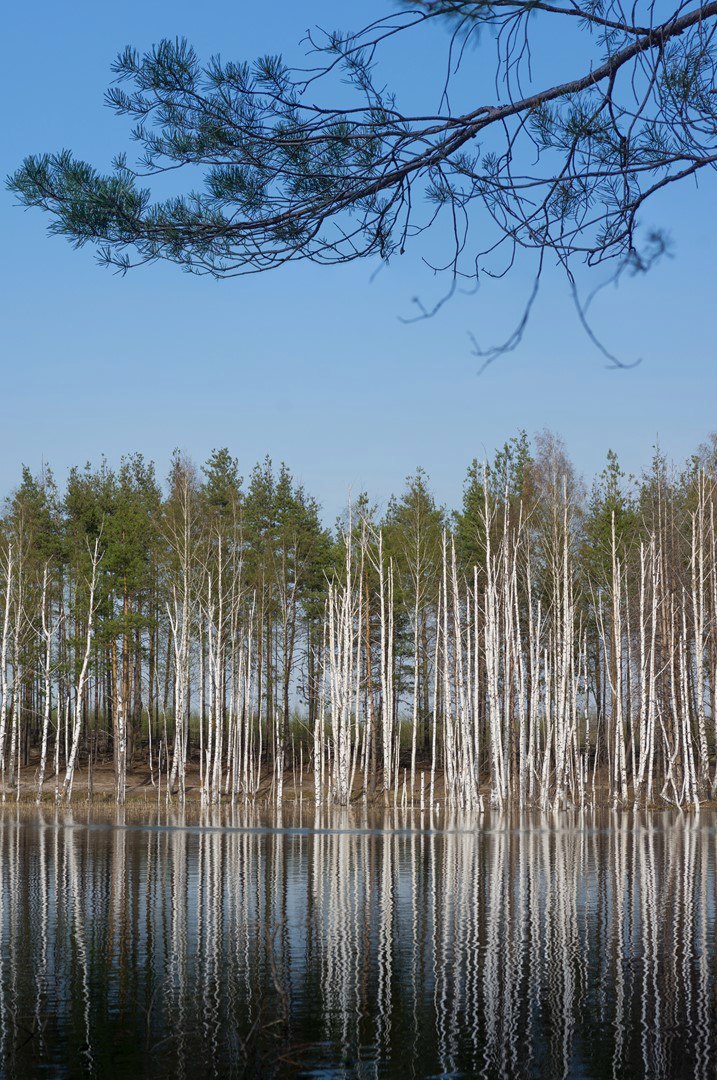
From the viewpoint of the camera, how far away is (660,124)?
5648mm

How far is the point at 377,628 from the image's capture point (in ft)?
134

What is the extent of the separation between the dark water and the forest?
11857 millimetres

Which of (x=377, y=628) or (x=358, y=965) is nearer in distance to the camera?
(x=358, y=965)

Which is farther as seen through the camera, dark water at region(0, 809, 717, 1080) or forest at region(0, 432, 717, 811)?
forest at region(0, 432, 717, 811)

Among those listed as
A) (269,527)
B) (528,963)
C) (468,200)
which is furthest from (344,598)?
(468,200)

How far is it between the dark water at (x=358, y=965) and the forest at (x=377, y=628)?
38.9 feet

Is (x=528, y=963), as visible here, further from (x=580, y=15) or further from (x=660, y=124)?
(x=580, y=15)

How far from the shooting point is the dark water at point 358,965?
6.94 m

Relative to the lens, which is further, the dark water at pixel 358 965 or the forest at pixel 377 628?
the forest at pixel 377 628

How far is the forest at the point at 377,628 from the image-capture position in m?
30.7

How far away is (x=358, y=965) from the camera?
31.6ft

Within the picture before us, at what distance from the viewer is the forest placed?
101ft

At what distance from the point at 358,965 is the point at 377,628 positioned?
31338 millimetres

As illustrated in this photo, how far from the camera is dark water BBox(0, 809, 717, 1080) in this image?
22.8 feet
